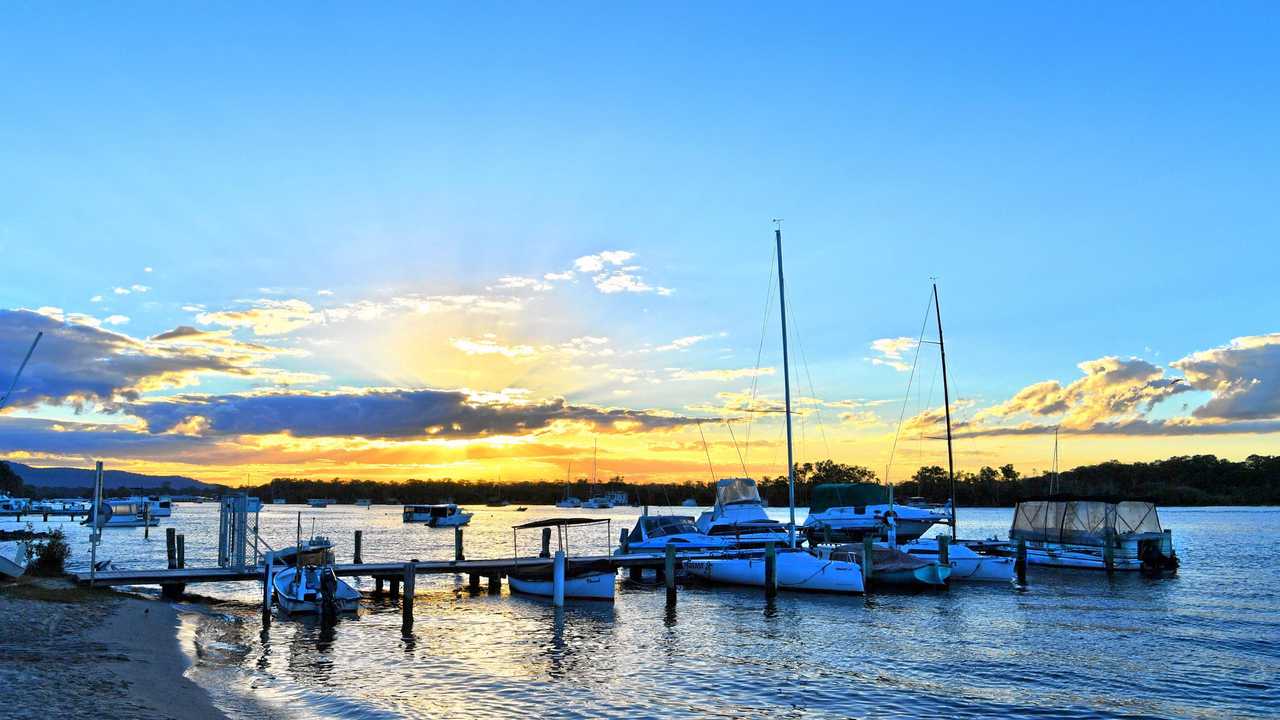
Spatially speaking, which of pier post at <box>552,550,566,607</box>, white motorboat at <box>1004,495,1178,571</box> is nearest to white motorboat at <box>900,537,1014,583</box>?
white motorboat at <box>1004,495,1178,571</box>

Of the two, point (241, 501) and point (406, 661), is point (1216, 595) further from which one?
point (241, 501)

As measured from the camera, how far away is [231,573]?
35.8 meters

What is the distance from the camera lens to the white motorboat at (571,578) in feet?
124

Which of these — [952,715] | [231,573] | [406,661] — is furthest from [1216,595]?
[231,573]

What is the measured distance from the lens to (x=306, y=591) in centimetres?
3272

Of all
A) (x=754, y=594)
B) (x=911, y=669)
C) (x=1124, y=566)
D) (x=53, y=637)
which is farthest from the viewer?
(x=1124, y=566)

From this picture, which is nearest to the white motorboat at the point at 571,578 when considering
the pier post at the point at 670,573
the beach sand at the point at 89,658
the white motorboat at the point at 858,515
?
the pier post at the point at 670,573

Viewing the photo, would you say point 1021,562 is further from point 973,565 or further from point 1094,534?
point 1094,534

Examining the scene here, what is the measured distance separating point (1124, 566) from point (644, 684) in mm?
40757

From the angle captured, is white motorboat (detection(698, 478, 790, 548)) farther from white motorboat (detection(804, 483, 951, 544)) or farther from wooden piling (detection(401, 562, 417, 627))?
wooden piling (detection(401, 562, 417, 627))

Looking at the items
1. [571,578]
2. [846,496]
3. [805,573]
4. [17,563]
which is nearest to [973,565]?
[805,573]

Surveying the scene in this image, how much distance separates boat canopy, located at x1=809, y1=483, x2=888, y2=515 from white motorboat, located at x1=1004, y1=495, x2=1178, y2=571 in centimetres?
934

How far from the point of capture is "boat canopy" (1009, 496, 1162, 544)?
2106 inches

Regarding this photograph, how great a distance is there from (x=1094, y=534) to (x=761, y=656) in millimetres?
36768
